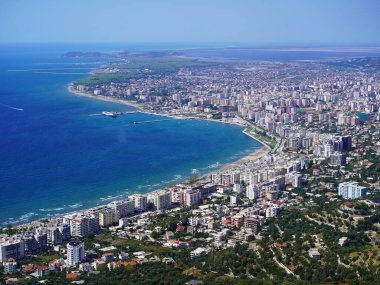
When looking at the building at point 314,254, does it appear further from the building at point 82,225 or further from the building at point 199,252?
the building at point 82,225

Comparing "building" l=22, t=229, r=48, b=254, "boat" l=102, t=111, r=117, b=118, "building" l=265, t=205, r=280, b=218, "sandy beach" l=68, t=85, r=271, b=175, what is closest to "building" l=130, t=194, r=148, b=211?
"building" l=22, t=229, r=48, b=254

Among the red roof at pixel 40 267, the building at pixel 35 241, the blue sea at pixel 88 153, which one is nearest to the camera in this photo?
the red roof at pixel 40 267

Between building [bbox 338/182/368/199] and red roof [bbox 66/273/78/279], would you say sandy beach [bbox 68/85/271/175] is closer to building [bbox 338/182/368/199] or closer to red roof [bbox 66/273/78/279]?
building [bbox 338/182/368/199]

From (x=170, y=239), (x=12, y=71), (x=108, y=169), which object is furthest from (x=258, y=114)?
(x=12, y=71)

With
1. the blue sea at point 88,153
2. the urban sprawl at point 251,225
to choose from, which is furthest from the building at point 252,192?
the blue sea at point 88,153

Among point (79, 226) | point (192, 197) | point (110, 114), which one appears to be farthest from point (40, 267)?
point (110, 114)
